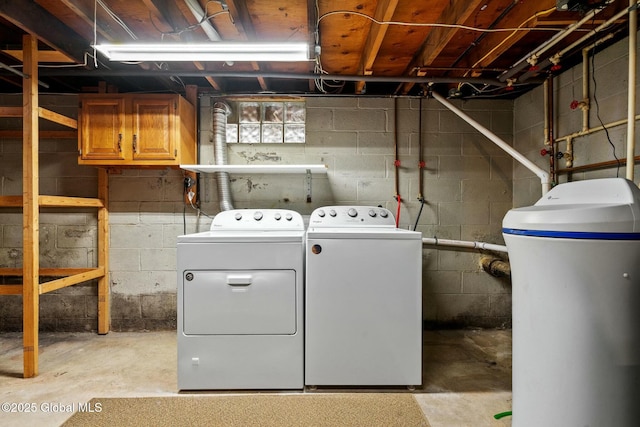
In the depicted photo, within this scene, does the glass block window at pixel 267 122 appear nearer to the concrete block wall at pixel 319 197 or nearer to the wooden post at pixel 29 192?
the concrete block wall at pixel 319 197

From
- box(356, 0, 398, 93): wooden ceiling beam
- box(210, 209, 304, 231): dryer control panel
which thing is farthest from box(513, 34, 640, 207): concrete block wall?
box(210, 209, 304, 231): dryer control panel

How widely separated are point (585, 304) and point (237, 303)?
1624 mm

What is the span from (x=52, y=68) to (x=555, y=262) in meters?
3.36

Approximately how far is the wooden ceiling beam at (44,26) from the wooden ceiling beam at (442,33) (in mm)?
2447

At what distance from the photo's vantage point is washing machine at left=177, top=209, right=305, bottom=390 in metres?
1.80

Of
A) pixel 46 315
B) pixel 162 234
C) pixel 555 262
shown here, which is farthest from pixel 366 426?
pixel 46 315

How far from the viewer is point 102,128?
7.86ft

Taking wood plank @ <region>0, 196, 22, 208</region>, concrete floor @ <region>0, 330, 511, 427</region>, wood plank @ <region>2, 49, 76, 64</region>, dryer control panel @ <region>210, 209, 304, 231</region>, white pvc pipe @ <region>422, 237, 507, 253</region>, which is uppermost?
wood plank @ <region>2, 49, 76, 64</region>

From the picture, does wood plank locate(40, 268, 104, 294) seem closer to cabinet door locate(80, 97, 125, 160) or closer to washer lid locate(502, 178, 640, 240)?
cabinet door locate(80, 97, 125, 160)

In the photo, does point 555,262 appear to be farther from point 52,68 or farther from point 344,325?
point 52,68

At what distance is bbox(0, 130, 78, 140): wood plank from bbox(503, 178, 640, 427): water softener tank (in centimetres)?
333

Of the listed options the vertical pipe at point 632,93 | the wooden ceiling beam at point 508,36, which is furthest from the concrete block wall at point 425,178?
the vertical pipe at point 632,93

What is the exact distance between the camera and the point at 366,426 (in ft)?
5.10

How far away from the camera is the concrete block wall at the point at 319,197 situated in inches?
106
